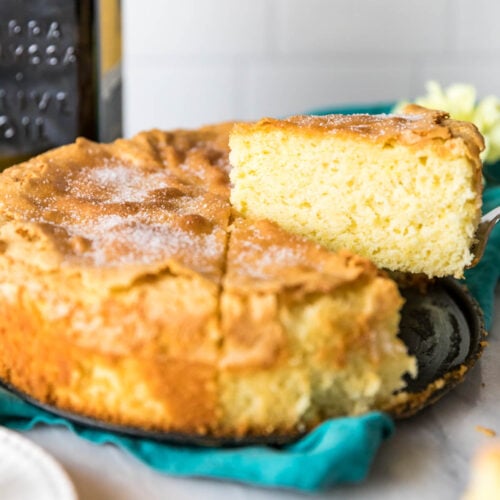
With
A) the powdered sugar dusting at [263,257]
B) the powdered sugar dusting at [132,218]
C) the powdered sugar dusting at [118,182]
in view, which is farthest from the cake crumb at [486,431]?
the powdered sugar dusting at [118,182]

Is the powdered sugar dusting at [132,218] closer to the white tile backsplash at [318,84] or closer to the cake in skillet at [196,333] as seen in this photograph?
the cake in skillet at [196,333]

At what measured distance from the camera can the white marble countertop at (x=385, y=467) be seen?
1.16 meters

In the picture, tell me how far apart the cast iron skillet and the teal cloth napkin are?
0.6 inches

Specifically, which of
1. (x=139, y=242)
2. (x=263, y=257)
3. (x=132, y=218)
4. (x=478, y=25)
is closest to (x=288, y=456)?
(x=263, y=257)

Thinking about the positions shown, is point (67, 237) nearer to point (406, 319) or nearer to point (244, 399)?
point (244, 399)

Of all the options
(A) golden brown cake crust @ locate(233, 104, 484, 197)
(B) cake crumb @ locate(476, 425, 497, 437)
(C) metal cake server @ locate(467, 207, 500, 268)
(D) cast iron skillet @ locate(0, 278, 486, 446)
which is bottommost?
(B) cake crumb @ locate(476, 425, 497, 437)

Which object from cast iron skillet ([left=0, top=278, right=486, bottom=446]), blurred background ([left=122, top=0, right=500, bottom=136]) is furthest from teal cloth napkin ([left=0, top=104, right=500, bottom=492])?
blurred background ([left=122, top=0, right=500, bottom=136])

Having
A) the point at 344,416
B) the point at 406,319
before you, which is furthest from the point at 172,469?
the point at 406,319

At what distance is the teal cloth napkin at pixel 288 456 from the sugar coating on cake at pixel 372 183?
1.91 feet

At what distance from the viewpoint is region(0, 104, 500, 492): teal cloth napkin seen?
1118mm

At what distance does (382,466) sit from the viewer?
122 cm

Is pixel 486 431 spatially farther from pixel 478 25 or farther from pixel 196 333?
pixel 478 25

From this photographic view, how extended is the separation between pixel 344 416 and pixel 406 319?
0.43 m

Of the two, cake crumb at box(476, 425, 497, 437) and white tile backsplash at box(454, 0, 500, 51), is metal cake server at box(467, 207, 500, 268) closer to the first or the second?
cake crumb at box(476, 425, 497, 437)
